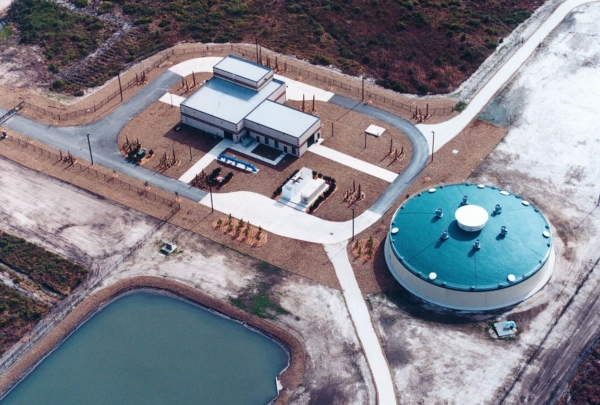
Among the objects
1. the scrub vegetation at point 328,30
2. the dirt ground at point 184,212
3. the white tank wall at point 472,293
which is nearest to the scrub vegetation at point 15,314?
the dirt ground at point 184,212

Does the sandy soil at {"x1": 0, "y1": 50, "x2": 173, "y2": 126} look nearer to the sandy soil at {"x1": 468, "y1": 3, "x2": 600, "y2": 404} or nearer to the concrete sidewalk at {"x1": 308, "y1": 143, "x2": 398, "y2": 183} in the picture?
the concrete sidewalk at {"x1": 308, "y1": 143, "x2": 398, "y2": 183}

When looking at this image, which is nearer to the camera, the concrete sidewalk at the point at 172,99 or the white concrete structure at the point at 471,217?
the white concrete structure at the point at 471,217

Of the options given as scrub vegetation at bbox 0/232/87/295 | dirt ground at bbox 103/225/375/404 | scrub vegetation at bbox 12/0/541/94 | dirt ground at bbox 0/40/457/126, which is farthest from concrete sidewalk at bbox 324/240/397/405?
scrub vegetation at bbox 12/0/541/94

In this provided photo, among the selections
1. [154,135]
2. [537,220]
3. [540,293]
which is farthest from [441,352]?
[154,135]

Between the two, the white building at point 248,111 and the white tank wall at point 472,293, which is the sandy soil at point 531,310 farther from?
the white building at point 248,111

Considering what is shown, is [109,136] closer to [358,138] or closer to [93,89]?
[93,89]

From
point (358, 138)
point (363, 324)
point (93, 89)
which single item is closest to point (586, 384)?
point (363, 324)

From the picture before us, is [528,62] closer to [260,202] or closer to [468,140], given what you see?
[468,140]
